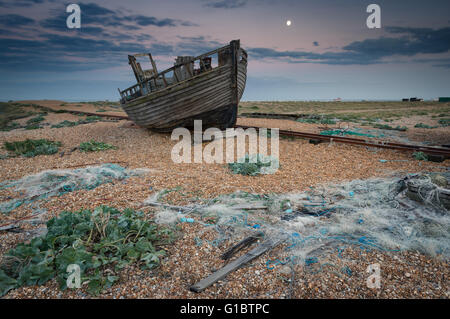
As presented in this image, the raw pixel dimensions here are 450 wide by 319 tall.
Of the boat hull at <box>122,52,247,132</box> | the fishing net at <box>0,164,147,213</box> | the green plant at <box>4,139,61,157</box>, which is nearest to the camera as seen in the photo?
the fishing net at <box>0,164,147,213</box>

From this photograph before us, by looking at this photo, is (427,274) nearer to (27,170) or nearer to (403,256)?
(403,256)

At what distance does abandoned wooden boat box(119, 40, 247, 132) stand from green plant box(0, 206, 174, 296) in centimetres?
661

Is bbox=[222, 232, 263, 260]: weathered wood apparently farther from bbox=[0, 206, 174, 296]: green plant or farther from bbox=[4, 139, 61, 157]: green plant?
bbox=[4, 139, 61, 157]: green plant

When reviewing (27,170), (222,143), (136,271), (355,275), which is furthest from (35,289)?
(222,143)

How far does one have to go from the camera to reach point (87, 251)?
3076mm

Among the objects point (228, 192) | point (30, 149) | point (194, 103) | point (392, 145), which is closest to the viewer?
point (228, 192)

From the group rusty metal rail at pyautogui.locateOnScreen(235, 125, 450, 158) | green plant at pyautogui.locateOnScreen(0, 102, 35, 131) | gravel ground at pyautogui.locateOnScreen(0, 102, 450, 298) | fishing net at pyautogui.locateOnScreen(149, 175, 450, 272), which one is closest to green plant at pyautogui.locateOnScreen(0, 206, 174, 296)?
gravel ground at pyautogui.locateOnScreen(0, 102, 450, 298)

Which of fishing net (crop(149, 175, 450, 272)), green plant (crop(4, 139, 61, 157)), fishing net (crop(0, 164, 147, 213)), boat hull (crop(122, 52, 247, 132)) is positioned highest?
boat hull (crop(122, 52, 247, 132))

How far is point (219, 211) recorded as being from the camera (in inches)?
170

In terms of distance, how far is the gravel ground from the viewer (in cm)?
264

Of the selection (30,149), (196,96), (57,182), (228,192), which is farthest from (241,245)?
(30,149)

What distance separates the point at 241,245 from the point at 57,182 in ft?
16.2

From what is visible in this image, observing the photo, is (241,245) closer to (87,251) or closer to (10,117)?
(87,251)

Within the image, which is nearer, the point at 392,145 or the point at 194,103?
the point at 392,145
